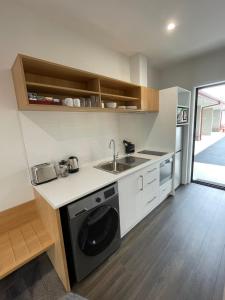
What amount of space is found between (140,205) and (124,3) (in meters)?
2.34

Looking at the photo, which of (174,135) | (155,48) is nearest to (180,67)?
(155,48)

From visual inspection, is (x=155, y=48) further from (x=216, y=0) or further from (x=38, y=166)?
(x=38, y=166)

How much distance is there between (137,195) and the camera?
6.56ft

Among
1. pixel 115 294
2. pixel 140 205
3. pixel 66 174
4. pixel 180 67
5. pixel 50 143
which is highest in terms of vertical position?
pixel 180 67

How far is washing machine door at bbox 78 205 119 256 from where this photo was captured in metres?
1.35

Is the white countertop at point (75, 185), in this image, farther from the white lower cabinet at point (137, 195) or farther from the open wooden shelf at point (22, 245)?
the open wooden shelf at point (22, 245)

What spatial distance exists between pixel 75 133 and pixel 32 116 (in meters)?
0.57

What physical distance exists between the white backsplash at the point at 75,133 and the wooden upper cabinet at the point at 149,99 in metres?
0.31

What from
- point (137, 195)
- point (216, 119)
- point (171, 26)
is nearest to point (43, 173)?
point (137, 195)

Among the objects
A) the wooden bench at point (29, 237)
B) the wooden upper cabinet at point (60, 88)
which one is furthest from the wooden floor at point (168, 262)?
the wooden upper cabinet at point (60, 88)

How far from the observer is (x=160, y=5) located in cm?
153

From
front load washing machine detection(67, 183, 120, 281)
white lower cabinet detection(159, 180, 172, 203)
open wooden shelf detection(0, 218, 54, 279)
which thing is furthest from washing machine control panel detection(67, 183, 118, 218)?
white lower cabinet detection(159, 180, 172, 203)

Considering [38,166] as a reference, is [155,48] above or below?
above

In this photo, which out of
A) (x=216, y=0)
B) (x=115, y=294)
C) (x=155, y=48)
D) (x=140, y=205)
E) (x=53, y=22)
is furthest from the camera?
(x=155, y=48)
